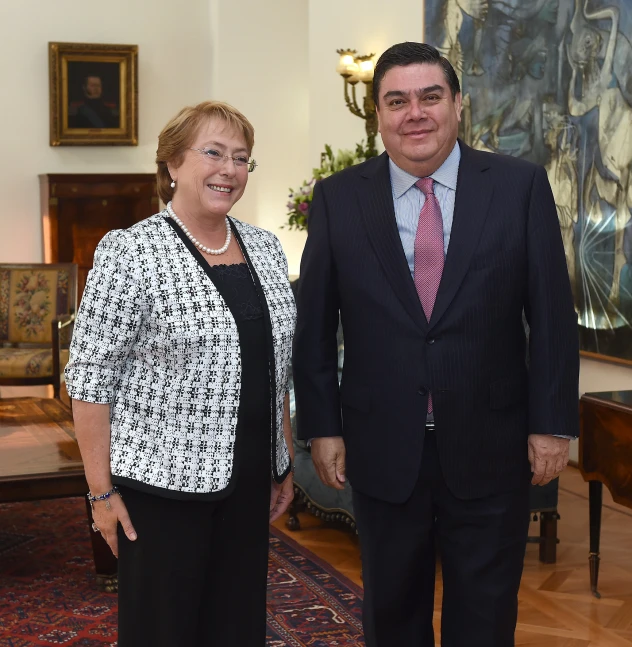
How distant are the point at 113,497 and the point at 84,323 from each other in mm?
423

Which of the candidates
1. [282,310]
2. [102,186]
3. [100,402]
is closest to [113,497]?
[100,402]

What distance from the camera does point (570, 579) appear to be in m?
4.61

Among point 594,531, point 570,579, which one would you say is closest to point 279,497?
point 594,531

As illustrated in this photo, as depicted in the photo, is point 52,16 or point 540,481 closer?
point 540,481

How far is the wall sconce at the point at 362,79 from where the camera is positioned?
8164 millimetres

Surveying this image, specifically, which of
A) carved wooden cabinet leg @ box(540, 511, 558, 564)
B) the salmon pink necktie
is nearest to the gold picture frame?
carved wooden cabinet leg @ box(540, 511, 558, 564)

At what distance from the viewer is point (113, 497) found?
2.34 meters

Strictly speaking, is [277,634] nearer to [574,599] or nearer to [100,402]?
[574,599]

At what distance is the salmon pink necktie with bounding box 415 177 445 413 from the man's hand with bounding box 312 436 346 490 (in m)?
0.45

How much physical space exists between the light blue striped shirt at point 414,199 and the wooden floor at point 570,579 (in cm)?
198

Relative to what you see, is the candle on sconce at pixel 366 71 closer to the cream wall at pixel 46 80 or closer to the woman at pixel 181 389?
the cream wall at pixel 46 80

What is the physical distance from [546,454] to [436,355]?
0.40m

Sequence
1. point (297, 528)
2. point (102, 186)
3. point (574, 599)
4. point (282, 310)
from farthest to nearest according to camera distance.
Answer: point (102, 186), point (297, 528), point (574, 599), point (282, 310)

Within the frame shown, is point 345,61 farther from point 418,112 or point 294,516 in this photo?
point 418,112
